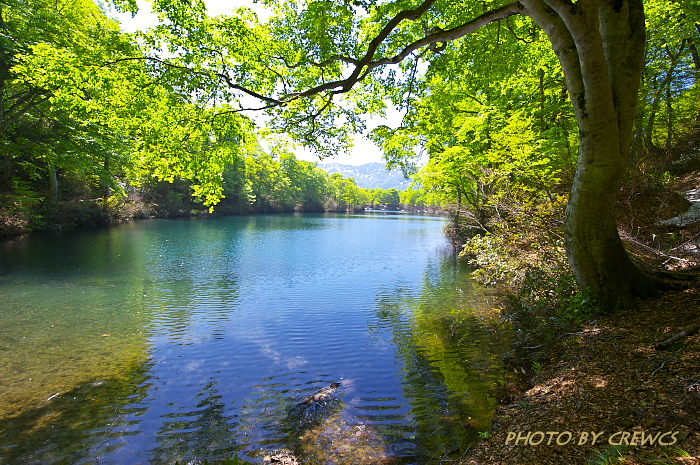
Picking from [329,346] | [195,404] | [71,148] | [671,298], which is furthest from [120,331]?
[71,148]

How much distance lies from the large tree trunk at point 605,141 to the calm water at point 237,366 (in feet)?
7.37

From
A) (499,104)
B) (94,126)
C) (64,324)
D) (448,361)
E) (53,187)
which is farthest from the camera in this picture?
(53,187)

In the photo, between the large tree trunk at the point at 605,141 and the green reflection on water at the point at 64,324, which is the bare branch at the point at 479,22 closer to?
the large tree trunk at the point at 605,141

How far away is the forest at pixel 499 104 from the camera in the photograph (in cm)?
482

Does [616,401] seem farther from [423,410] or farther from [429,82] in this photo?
[429,82]

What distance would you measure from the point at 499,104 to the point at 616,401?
1371cm

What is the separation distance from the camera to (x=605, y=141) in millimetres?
4535

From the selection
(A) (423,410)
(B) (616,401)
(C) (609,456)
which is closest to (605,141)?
(B) (616,401)

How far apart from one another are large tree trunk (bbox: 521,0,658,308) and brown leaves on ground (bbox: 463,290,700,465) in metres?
0.58

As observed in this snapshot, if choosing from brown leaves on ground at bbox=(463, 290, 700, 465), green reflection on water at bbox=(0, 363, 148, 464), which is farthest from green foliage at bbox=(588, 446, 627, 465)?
green reflection on water at bbox=(0, 363, 148, 464)

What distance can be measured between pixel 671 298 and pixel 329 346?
18.9ft

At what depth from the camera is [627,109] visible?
4.86 meters

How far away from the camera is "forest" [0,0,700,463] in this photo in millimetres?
4816

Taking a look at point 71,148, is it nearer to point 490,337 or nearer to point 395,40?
point 395,40
